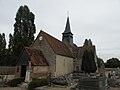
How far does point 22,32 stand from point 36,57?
46.3ft

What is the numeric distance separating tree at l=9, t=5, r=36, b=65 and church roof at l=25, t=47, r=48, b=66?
9532 millimetres

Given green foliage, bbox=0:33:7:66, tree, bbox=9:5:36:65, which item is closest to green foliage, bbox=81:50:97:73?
tree, bbox=9:5:36:65

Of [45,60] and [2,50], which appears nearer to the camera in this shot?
Result: [45,60]

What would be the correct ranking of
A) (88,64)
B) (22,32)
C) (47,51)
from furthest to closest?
(22,32)
(88,64)
(47,51)

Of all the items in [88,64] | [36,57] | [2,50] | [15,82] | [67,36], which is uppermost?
[67,36]

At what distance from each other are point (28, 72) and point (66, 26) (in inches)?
843

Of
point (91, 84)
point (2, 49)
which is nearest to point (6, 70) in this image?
point (2, 49)

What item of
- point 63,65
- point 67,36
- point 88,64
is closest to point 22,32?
point 67,36

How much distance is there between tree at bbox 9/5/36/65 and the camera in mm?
36500

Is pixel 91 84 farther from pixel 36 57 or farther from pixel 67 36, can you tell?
pixel 67 36

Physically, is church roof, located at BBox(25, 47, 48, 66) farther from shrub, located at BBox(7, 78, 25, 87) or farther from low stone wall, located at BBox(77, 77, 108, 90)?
low stone wall, located at BBox(77, 77, 108, 90)

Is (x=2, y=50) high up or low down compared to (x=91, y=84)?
up

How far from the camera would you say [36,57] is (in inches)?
1013

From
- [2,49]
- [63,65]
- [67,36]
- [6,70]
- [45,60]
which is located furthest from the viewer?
[2,49]
